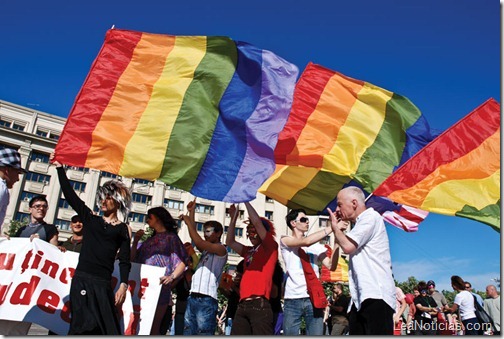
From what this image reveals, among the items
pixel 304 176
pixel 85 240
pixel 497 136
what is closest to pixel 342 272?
pixel 304 176

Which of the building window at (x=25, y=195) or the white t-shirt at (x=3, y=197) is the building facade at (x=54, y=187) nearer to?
the building window at (x=25, y=195)

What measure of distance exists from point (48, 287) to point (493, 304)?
9170 mm

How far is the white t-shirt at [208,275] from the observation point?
18.1ft

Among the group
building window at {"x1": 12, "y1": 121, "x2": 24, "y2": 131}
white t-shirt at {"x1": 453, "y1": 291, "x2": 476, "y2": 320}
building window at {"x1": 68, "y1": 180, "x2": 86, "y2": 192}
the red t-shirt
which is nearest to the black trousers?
the red t-shirt

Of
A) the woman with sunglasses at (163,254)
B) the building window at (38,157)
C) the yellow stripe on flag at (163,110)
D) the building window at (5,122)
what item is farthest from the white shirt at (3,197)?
the building window at (5,122)

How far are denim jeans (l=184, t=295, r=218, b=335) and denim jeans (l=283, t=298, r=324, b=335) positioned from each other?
2.88 ft

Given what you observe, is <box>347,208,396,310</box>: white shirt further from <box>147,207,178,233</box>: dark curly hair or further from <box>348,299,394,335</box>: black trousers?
<box>147,207,178,233</box>: dark curly hair

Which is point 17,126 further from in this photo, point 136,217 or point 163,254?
point 163,254

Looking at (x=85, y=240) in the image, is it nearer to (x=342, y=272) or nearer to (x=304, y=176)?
(x=304, y=176)

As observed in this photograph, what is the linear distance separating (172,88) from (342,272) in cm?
995

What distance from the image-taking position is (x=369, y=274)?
383 cm

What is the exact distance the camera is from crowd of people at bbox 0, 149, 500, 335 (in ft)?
12.7

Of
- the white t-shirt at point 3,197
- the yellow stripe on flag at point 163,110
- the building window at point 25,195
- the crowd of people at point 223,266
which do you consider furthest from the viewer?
the building window at point 25,195

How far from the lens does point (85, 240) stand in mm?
4387
